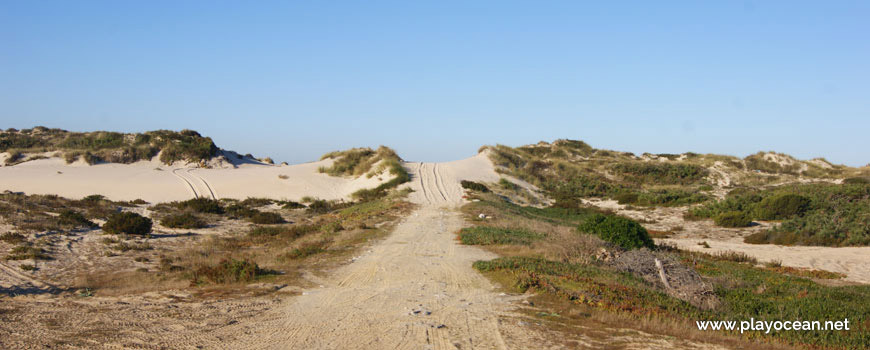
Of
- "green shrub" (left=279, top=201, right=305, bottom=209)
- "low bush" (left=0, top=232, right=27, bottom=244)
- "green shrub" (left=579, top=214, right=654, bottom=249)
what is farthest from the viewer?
"green shrub" (left=279, top=201, right=305, bottom=209)

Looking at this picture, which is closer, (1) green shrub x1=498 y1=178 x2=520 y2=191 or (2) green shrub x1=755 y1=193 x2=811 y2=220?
(2) green shrub x1=755 y1=193 x2=811 y2=220

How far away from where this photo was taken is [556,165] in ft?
140

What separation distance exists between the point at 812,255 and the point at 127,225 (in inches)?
849

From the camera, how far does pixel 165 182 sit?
106 feet

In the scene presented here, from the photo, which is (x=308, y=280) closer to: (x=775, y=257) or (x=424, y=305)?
(x=424, y=305)

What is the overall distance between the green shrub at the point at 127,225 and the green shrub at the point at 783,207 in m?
26.0

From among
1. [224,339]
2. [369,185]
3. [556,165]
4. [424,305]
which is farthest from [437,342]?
[556,165]

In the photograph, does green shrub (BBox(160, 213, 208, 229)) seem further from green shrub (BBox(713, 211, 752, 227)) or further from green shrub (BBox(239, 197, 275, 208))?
green shrub (BBox(713, 211, 752, 227))

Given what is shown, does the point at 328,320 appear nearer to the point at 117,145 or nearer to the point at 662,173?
the point at 662,173

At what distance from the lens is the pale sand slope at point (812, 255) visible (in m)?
14.5

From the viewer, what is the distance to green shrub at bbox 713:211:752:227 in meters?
23.8

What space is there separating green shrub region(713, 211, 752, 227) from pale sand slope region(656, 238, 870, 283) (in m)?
3.95

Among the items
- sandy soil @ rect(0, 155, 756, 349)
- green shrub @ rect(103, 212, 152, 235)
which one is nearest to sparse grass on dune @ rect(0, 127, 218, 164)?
green shrub @ rect(103, 212, 152, 235)

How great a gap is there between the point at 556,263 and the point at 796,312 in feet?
14.7
